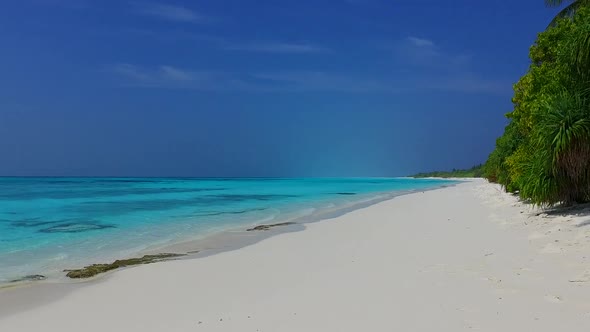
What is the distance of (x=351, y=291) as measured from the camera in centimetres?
608

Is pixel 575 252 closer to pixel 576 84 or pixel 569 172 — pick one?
pixel 569 172

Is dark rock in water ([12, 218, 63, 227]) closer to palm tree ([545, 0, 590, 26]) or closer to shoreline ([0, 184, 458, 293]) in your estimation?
shoreline ([0, 184, 458, 293])

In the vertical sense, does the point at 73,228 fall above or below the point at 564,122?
below

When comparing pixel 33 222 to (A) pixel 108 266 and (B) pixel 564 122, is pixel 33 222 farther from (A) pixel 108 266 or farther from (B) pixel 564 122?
(B) pixel 564 122

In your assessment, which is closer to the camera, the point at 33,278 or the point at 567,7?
the point at 33,278

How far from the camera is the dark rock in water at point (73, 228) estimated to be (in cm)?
1613

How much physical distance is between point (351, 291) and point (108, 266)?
17.3 feet

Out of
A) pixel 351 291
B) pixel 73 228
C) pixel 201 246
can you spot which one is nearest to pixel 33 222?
pixel 73 228

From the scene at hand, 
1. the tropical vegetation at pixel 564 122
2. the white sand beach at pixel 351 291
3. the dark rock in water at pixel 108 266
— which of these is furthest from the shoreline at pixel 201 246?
the tropical vegetation at pixel 564 122

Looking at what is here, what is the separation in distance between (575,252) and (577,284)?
83.9 inches

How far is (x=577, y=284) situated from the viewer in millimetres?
5695

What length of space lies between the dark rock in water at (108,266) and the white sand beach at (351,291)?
22.8 inches

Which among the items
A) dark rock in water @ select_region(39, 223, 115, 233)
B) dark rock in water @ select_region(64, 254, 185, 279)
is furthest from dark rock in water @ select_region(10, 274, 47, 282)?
dark rock in water @ select_region(39, 223, 115, 233)

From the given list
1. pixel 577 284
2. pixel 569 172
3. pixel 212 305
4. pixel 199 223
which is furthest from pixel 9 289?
pixel 569 172
